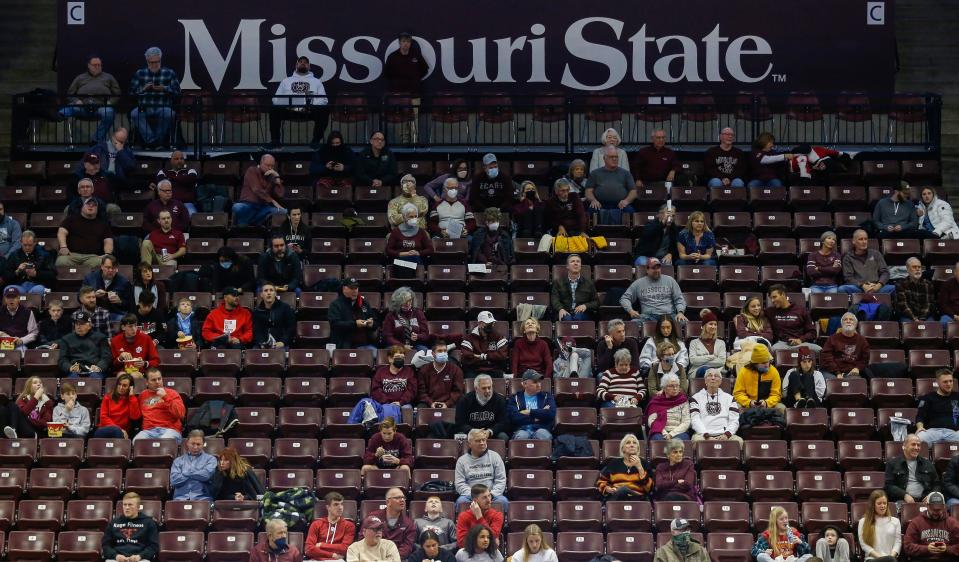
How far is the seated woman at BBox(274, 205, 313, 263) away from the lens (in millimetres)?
23516

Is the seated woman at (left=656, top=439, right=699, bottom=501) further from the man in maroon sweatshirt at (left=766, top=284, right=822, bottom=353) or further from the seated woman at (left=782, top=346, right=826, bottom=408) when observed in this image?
the man in maroon sweatshirt at (left=766, top=284, right=822, bottom=353)

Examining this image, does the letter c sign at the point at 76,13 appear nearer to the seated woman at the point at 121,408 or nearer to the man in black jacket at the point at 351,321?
the man in black jacket at the point at 351,321

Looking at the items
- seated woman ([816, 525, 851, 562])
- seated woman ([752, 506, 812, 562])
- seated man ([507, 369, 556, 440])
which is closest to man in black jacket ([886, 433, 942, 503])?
seated woman ([816, 525, 851, 562])

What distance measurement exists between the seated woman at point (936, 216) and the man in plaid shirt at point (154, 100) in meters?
9.62

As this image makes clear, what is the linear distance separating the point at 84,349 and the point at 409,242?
4086 millimetres

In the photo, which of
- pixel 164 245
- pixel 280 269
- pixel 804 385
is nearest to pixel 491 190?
pixel 280 269

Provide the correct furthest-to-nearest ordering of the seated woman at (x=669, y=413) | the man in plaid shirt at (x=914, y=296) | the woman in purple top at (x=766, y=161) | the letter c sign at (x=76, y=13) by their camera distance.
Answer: the letter c sign at (x=76, y=13) → the woman in purple top at (x=766, y=161) → the man in plaid shirt at (x=914, y=296) → the seated woman at (x=669, y=413)

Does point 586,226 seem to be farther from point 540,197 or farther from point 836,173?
point 836,173

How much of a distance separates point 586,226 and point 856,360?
405cm

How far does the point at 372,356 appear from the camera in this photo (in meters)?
21.5

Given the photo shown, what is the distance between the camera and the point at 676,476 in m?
19.4

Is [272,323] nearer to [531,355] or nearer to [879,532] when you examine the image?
[531,355]

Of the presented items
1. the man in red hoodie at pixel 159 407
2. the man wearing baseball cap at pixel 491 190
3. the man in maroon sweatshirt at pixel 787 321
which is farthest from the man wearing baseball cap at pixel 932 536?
the man wearing baseball cap at pixel 491 190

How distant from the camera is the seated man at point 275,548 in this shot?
18.2 metres
